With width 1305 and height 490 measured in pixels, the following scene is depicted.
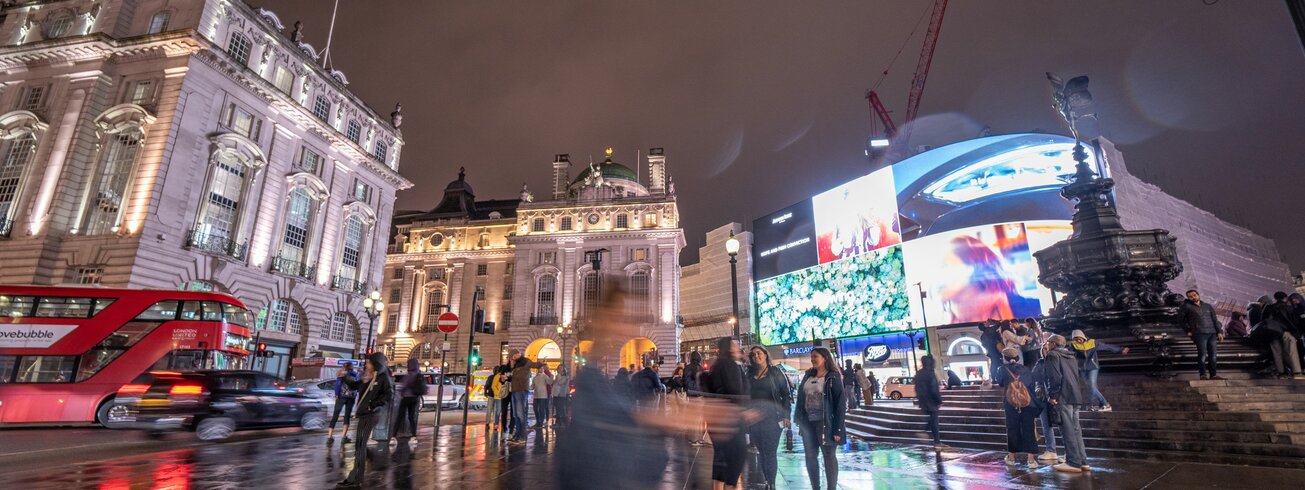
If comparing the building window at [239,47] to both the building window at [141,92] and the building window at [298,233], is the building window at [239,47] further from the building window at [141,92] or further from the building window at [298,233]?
the building window at [298,233]

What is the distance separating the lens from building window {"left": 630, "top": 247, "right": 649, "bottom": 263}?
5216 centimetres

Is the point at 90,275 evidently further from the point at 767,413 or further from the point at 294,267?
the point at 767,413

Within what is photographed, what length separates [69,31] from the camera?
92.3 feet

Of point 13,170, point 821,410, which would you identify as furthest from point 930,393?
point 13,170

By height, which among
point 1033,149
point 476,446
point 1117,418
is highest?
point 1033,149

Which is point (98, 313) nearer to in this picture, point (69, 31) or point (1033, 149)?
point (69, 31)

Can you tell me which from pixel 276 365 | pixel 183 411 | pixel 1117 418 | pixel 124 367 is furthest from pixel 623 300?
pixel 276 365

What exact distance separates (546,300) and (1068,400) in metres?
48.2

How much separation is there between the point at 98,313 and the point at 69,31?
2355cm

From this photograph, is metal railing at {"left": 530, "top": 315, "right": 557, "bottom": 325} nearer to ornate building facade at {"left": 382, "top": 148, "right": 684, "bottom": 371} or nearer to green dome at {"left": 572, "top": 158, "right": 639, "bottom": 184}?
ornate building facade at {"left": 382, "top": 148, "right": 684, "bottom": 371}

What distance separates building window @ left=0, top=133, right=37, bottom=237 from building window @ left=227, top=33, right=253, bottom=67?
9553mm

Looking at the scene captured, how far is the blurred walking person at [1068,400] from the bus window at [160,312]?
20.7 m

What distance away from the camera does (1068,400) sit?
7.15 meters

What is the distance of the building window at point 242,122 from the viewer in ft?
91.4
